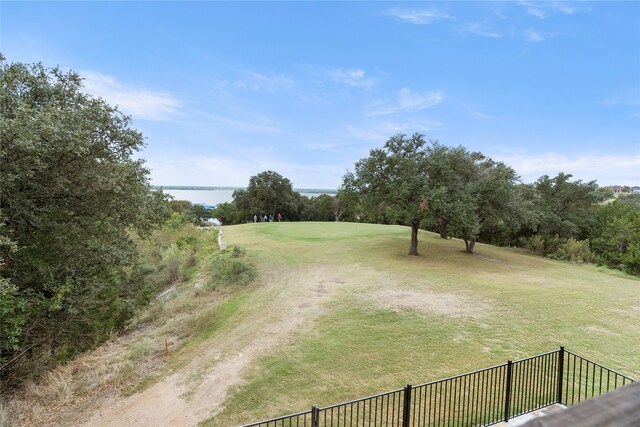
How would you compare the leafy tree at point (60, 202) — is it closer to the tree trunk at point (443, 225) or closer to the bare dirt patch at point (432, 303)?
the bare dirt patch at point (432, 303)

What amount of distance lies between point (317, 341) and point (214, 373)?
2521 mm

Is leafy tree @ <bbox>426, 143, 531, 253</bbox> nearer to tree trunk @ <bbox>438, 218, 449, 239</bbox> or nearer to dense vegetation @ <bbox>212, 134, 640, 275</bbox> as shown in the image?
dense vegetation @ <bbox>212, 134, 640, 275</bbox>

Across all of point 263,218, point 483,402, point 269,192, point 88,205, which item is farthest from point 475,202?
point 263,218

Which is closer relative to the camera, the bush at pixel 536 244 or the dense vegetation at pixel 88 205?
the dense vegetation at pixel 88 205

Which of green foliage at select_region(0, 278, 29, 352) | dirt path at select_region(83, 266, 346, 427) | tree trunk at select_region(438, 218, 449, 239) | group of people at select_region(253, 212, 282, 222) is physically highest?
tree trunk at select_region(438, 218, 449, 239)

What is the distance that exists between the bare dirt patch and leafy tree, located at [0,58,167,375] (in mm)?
8214

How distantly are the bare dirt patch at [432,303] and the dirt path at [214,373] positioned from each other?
2091mm

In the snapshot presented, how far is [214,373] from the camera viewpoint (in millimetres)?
6992

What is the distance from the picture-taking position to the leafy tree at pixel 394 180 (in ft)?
53.8

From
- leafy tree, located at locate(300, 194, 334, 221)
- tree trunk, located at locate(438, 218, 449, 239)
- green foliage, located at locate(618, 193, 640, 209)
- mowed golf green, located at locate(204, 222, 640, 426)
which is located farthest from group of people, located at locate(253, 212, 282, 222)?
green foliage, located at locate(618, 193, 640, 209)

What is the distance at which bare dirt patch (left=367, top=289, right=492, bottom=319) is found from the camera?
9758 millimetres

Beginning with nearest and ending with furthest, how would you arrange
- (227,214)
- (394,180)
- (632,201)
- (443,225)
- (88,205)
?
(88,205)
(394,180)
(443,225)
(632,201)
(227,214)

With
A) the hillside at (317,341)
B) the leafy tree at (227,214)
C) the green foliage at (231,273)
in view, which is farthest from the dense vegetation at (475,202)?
the leafy tree at (227,214)

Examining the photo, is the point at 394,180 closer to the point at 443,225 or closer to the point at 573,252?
the point at 443,225
